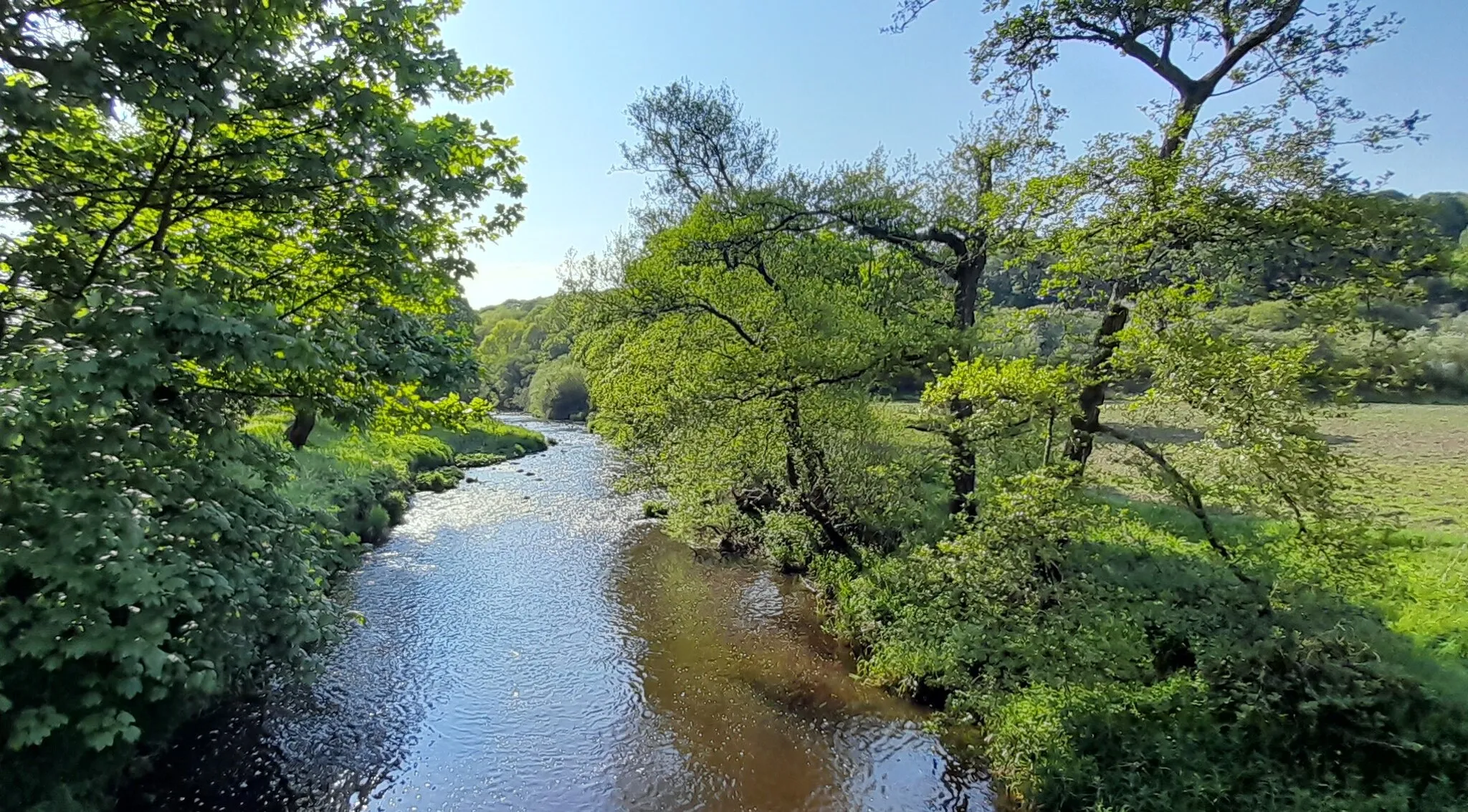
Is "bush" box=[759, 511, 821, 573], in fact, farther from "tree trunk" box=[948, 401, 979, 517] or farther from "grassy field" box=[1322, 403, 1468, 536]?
"grassy field" box=[1322, 403, 1468, 536]

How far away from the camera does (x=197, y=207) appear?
16.9 ft

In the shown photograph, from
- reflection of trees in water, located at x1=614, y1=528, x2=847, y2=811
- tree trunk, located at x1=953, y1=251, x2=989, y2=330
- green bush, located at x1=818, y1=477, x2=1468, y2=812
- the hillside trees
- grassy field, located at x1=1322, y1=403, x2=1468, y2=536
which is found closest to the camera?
the hillside trees

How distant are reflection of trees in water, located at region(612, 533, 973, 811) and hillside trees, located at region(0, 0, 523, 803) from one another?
4479 mm

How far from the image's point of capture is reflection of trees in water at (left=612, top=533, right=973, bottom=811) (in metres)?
7.68

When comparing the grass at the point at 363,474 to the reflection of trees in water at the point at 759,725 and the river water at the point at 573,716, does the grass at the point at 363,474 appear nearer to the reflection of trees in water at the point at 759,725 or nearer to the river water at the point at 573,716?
the river water at the point at 573,716

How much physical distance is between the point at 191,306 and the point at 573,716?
23.7 feet

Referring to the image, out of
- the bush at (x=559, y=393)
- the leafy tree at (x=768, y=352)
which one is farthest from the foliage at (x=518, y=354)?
the leafy tree at (x=768, y=352)

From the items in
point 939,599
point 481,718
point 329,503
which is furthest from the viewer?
point 329,503

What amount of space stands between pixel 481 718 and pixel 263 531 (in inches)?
196

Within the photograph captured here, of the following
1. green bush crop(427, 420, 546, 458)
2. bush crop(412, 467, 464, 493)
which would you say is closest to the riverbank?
bush crop(412, 467, 464, 493)

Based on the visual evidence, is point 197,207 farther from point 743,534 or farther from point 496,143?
point 743,534

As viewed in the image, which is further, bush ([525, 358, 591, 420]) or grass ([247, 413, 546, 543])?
bush ([525, 358, 591, 420])

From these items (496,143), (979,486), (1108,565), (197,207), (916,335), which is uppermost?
(496,143)

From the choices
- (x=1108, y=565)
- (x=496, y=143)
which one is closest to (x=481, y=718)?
(x=496, y=143)
